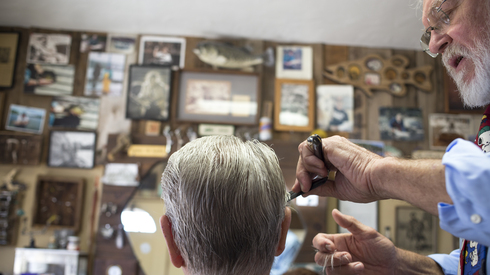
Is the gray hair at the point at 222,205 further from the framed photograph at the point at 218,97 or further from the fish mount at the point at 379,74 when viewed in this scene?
the fish mount at the point at 379,74

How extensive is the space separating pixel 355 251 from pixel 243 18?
2.25 metres

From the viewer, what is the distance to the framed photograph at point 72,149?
10.1 ft

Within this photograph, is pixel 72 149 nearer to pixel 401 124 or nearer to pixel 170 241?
pixel 170 241

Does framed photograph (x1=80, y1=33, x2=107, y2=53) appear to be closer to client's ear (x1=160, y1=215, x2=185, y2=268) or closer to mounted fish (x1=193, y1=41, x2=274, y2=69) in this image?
mounted fish (x1=193, y1=41, x2=274, y2=69)

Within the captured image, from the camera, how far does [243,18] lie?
2947 mm

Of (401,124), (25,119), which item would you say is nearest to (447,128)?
(401,124)

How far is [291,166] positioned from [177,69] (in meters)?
1.35

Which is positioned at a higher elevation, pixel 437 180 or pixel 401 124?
pixel 401 124

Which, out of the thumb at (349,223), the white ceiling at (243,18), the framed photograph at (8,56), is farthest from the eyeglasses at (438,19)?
the framed photograph at (8,56)

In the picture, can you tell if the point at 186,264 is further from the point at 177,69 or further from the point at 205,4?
the point at 177,69

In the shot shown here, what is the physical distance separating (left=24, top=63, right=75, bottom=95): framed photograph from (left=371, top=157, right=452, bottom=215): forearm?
3.06 meters

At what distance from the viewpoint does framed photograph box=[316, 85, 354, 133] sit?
3201mm

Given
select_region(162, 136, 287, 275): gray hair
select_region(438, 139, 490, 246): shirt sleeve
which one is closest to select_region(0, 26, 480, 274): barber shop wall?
select_region(162, 136, 287, 275): gray hair

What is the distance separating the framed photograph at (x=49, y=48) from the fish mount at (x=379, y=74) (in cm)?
239
